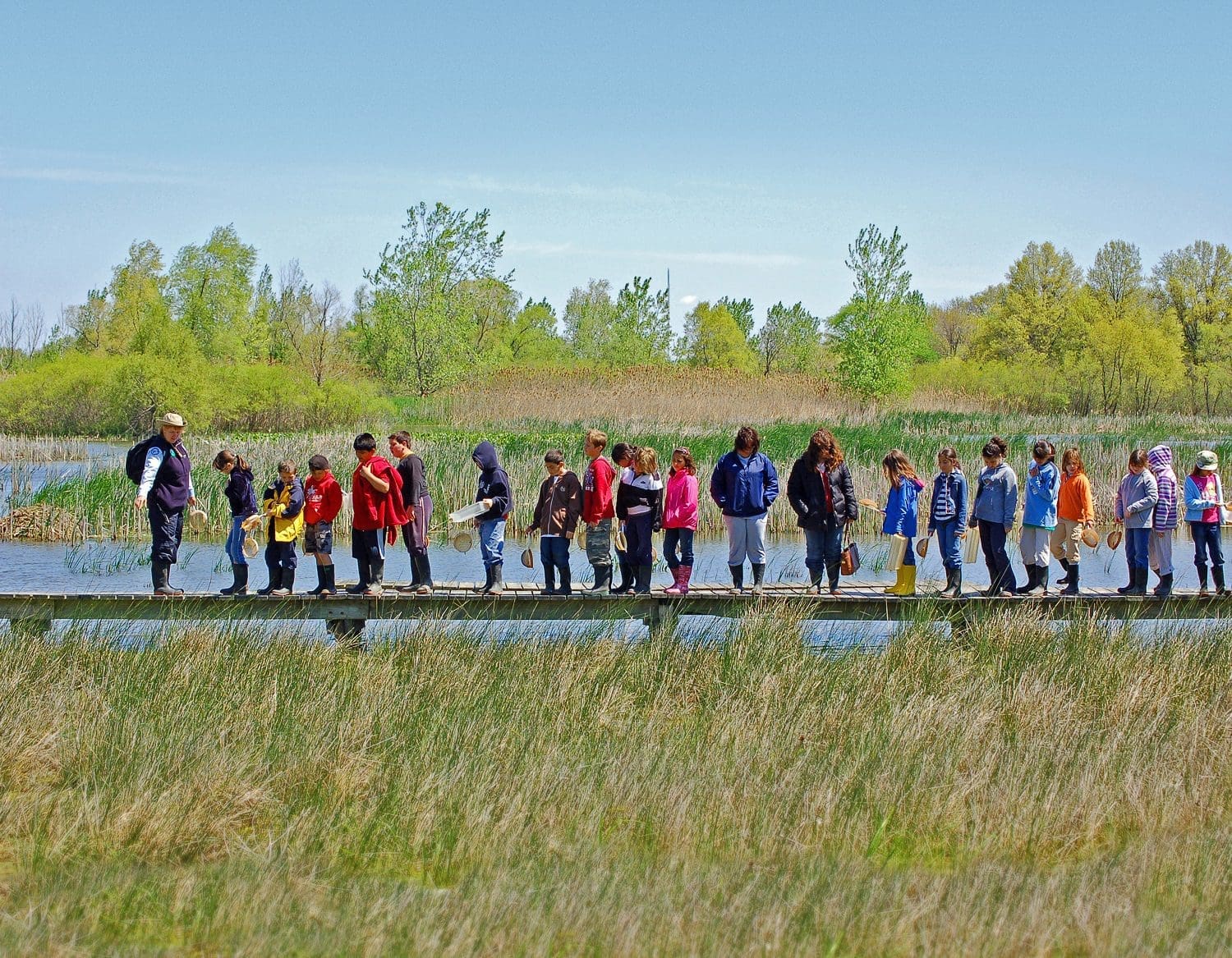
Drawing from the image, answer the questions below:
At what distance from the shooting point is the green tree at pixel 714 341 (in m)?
62.9

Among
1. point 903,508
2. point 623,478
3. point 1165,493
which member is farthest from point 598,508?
point 1165,493

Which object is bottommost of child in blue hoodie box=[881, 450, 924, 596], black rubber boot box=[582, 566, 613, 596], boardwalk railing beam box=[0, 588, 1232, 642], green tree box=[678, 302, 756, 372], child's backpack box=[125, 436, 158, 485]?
boardwalk railing beam box=[0, 588, 1232, 642]

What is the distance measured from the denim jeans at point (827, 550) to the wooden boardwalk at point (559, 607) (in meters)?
0.21

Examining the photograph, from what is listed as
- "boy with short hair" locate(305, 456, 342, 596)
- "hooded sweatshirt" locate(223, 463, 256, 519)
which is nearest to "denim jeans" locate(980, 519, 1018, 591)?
"boy with short hair" locate(305, 456, 342, 596)

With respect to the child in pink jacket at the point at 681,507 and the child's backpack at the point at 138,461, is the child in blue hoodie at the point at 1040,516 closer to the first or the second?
the child in pink jacket at the point at 681,507

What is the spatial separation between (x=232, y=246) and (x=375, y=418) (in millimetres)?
17145

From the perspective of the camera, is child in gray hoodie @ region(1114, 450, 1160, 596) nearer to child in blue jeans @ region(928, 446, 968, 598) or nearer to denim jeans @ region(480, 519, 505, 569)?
child in blue jeans @ region(928, 446, 968, 598)

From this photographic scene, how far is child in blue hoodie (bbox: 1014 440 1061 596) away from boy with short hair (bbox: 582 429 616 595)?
11.4ft

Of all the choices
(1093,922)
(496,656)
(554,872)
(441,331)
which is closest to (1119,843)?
(1093,922)

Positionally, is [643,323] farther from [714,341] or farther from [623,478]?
[623,478]

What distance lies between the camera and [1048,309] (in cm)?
6347

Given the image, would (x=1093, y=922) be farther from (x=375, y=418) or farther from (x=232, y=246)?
(x=232, y=246)

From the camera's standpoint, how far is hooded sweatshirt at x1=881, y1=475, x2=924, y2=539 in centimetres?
1047

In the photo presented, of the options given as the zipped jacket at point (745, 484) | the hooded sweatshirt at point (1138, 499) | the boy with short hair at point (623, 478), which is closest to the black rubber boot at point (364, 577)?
the boy with short hair at point (623, 478)
